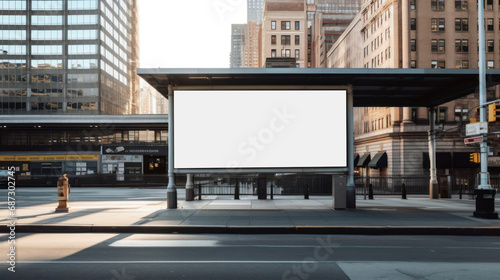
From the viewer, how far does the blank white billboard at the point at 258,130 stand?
15938 mm

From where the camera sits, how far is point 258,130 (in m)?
16.0

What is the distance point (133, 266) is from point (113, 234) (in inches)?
171

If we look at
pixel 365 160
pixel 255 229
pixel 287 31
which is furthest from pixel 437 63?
pixel 255 229

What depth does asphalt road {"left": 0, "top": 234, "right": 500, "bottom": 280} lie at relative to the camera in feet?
22.9

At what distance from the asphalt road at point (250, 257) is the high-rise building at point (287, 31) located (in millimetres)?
83665

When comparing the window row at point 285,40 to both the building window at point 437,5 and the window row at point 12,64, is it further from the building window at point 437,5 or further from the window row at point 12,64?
the window row at point 12,64

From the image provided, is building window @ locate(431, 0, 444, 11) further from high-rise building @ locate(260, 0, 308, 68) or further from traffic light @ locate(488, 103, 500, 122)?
traffic light @ locate(488, 103, 500, 122)

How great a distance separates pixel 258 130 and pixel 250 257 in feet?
26.6

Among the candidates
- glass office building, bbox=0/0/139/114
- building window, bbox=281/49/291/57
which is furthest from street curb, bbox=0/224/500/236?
building window, bbox=281/49/291/57

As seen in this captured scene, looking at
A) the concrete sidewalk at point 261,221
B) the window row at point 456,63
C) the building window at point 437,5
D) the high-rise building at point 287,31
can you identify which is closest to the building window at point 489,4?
the building window at point 437,5

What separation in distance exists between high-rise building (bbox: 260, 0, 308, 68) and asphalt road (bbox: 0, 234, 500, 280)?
83665 millimetres

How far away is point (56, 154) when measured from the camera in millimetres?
54375

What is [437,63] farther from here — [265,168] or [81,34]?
[81,34]

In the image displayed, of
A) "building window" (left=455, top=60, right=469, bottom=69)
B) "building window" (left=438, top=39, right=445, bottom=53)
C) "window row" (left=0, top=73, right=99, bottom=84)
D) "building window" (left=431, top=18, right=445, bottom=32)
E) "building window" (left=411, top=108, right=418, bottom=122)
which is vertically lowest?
"building window" (left=411, top=108, right=418, bottom=122)
